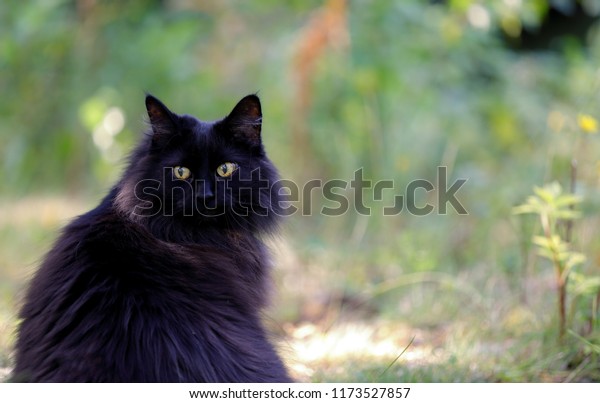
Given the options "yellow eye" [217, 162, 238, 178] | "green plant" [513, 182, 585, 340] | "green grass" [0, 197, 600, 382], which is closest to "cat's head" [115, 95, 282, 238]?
"yellow eye" [217, 162, 238, 178]

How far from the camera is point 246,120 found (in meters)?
2.51

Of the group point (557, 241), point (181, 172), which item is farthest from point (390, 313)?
point (181, 172)

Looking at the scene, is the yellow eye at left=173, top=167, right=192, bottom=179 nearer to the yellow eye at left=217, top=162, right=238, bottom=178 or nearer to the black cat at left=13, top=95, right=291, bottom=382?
the black cat at left=13, top=95, right=291, bottom=382

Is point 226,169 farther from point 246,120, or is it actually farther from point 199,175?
point 246,120

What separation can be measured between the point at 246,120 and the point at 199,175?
0.99 feet

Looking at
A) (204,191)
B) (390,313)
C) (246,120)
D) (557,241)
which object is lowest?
(390,313)

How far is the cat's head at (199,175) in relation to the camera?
2344 mm

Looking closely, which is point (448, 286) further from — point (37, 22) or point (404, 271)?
point (37, 22)

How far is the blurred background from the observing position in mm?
3965

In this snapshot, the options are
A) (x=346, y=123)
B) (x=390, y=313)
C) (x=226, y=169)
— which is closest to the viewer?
(x=226, y=169)

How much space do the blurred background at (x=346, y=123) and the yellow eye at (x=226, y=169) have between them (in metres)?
1.33

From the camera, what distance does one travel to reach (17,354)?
7.18 ft

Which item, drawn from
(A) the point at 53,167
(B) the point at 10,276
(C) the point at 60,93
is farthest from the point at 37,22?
(B) the point at 10,276

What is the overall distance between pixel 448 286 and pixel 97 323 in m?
2.32
